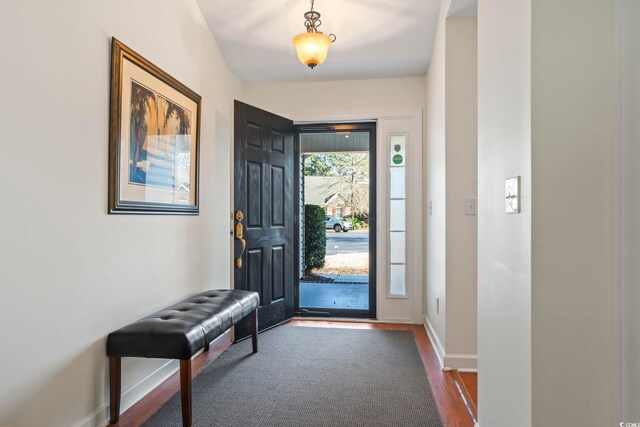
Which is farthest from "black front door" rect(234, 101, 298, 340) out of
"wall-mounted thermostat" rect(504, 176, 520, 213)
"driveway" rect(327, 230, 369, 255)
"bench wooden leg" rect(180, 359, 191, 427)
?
"wall-mounted thermostat" rect(504, 176, 520, 213)

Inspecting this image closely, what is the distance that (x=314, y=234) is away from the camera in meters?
5.62

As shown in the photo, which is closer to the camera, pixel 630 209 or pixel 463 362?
pixel 630 209

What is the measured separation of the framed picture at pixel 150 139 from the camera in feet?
6.40

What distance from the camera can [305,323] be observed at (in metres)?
3.73

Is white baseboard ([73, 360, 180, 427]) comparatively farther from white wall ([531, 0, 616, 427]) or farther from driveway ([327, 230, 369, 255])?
driveway ([327, 230, 369, 255])

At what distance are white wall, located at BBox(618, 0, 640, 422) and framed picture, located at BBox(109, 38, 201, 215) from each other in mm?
2134

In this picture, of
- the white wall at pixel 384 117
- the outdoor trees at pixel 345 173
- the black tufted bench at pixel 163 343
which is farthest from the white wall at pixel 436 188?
the outdoor trees at pixel 345 173

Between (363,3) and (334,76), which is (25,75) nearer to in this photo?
(363,3)

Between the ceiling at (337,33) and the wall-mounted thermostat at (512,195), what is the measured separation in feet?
7.38

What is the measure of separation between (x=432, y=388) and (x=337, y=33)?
9.36 feet

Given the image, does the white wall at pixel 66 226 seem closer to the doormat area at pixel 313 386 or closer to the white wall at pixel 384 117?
the doormat area at pixel 313 386

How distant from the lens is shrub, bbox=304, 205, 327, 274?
219 inches

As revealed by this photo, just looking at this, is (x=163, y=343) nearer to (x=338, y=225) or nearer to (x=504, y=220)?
(x=504, y=220)

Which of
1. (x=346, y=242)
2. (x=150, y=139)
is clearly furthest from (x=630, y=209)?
(x=346, y=242)
